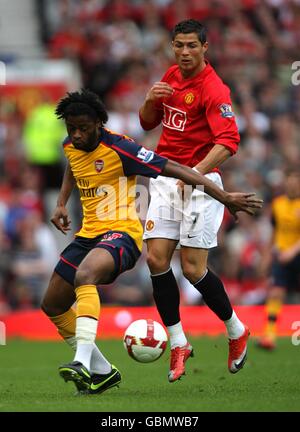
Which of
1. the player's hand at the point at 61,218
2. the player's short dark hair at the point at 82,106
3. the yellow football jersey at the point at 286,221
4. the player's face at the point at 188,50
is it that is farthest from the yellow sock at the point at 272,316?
the player's short dark hair at the point at 82,106

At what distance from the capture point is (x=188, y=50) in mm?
8461

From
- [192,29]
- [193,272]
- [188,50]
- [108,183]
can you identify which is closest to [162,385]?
[193,272]

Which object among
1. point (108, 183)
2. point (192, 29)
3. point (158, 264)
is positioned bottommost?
point (158, 264)

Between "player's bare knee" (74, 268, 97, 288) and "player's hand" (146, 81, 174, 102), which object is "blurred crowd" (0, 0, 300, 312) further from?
"player's bare knee" (74, 268, 97, 288)

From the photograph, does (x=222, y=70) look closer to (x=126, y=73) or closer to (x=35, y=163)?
(x=126, y=73)

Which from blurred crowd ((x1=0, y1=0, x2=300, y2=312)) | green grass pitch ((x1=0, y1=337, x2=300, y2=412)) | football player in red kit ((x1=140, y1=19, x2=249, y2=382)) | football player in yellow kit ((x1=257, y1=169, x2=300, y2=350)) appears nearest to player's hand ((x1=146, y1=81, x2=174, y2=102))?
football player in red kit ((x1=140, y1=19, x2=249, y2=382))

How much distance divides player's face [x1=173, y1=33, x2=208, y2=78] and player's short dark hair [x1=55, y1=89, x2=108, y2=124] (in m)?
0.84

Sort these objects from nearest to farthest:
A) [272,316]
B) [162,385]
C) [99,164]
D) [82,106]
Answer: [82,106]
[99,164]
[162,385]
[272,316]

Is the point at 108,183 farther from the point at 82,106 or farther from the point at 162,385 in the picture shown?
the point at 162,385

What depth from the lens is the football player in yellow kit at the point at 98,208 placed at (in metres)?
7.75

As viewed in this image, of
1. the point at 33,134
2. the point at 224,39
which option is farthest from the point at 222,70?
the point at 33,134

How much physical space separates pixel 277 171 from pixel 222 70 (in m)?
2.10

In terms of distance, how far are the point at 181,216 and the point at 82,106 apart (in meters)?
1.35

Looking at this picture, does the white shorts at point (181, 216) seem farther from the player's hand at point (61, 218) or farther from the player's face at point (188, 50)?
the player's face at point (188, 50)
